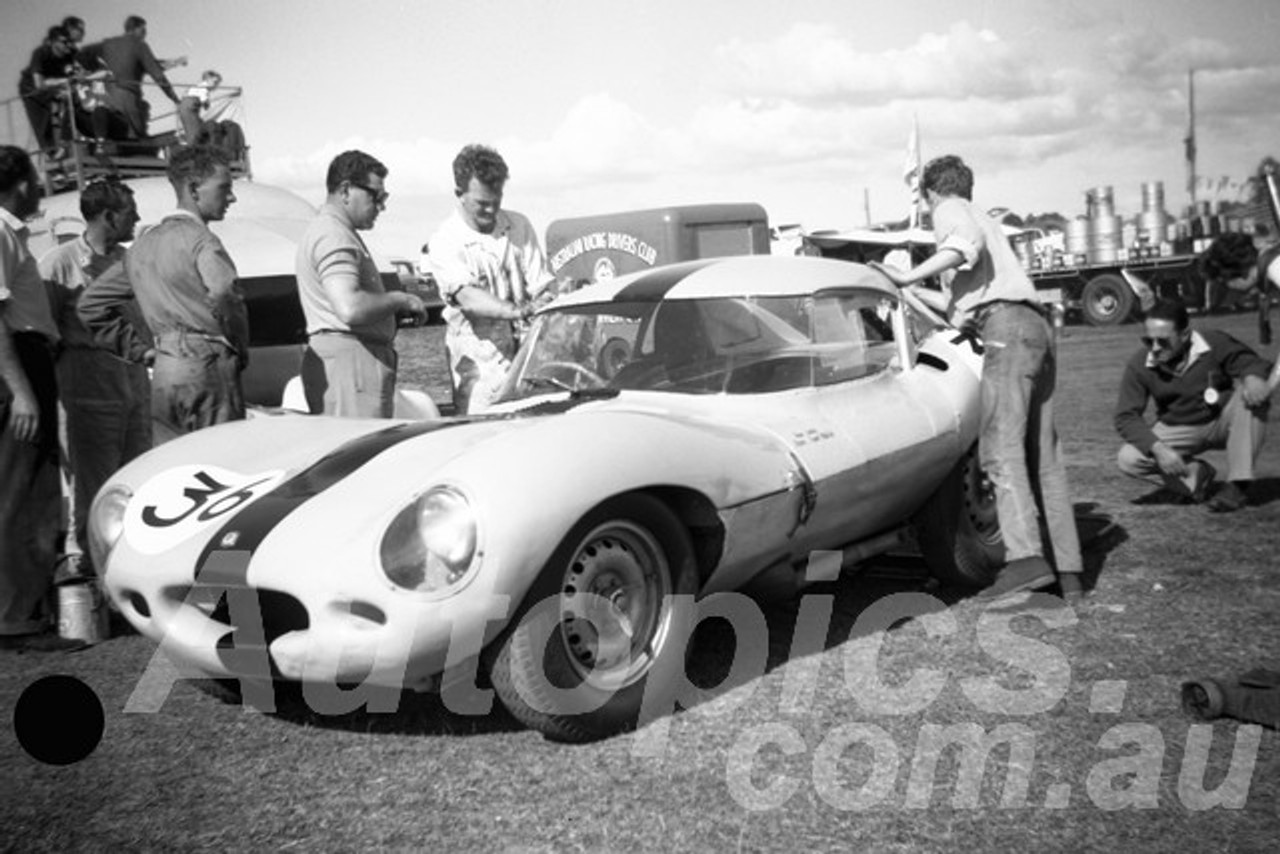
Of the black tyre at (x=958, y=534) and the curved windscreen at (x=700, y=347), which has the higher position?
the curved windscreen at (x=700, y=347)

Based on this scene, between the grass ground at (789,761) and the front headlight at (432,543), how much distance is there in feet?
1.91

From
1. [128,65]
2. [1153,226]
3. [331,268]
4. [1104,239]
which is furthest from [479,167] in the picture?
[1153,226]

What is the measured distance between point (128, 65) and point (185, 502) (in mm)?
8697

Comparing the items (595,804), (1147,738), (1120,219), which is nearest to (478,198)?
(595,804)

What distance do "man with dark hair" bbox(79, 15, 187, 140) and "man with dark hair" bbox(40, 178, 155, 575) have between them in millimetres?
5861

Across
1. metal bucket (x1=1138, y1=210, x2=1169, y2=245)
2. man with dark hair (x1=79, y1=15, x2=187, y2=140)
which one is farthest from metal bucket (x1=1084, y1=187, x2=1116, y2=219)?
man with dark hair (x1=79, y1=15, x2=187, y2=140)

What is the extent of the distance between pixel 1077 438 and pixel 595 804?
7.18m

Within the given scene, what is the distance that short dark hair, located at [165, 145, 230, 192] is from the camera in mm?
4816

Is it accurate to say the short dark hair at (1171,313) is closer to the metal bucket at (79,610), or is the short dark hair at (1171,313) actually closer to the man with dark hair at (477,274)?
the man with dark hair at (477,274)

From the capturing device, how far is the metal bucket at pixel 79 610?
15.2 feet

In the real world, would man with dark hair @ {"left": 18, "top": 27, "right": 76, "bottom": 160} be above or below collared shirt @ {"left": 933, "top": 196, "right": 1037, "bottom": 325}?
above

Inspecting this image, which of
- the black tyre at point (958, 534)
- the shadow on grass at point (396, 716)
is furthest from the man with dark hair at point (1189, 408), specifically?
the shadow on grass at point (396, 716)

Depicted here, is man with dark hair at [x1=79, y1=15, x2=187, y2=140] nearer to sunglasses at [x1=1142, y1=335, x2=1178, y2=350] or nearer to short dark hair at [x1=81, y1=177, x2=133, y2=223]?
short dark hair at [x1=81, y1=177, x2=133, y2=223]

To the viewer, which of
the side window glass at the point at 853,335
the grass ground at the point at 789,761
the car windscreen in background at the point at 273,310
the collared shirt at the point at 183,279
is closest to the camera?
the grass ground at the point at 789,761
